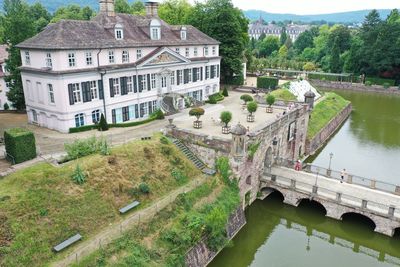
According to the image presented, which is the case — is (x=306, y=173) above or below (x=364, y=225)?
above

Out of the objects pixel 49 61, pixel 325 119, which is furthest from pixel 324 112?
pixel 49 61

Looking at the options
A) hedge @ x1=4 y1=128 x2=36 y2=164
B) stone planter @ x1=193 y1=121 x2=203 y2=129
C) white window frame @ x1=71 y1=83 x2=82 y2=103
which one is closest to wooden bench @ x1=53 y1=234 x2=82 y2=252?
hedge @ x1=4 y1=128 x2=36 y2=164

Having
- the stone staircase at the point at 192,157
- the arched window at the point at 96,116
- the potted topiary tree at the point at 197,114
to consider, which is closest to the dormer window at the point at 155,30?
the arched window at the point at 96,116

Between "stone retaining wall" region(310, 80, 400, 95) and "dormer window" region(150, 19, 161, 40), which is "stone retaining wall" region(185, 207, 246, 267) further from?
"stone retaining wall" region(310, 80, 400, 95)

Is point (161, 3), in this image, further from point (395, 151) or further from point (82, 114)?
point (395, 151)

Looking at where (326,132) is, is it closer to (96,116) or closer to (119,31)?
(119,31)

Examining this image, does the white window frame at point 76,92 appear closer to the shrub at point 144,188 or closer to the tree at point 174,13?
the shrub at point 144,188

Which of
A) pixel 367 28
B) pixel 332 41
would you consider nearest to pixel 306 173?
pixel 367 28
